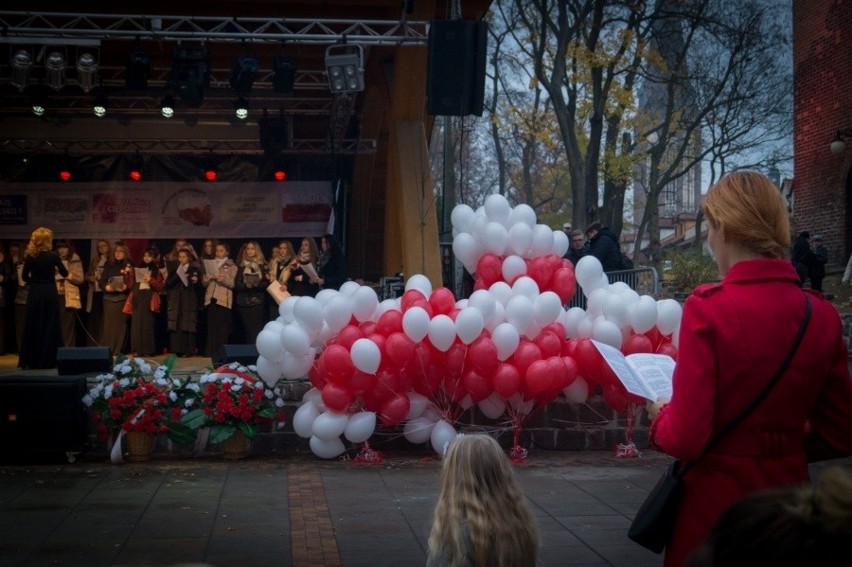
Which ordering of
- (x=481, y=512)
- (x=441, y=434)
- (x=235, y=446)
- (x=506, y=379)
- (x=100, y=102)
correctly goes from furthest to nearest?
(x=100, y=102), (x=235, y=446), (x=441, y=434), (x=506, y=379), (x=481, y=512)

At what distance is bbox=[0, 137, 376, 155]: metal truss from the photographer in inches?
771

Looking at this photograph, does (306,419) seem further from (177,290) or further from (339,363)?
(177,290)

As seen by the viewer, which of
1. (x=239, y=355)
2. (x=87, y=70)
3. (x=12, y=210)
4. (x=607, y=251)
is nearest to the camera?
(x=239, y=355)

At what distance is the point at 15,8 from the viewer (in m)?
14.2

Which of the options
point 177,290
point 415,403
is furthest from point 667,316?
point 177,290

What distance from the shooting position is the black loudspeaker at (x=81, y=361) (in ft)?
37.6

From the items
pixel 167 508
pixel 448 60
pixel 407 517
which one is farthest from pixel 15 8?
pixel 407 517

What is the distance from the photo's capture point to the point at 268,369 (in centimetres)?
1016

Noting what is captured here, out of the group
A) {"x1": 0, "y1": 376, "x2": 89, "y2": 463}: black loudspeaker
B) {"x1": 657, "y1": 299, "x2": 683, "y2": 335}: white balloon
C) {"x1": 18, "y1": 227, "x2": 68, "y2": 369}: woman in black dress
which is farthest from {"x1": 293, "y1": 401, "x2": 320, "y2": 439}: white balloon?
{"x1": 18, "y1": 227, "x2": 68, "y2": 369}: woman in black dress

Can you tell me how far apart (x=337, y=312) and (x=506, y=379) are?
1692 mm

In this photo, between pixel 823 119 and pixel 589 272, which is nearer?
pixel 589 272

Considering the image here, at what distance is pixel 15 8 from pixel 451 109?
6.17 meters

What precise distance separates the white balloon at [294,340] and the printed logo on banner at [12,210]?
1190cm

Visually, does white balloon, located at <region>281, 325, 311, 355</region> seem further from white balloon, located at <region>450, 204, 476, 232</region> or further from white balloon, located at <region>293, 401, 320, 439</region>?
white balloon, located at <region>450, 204, 476, 232</region>
